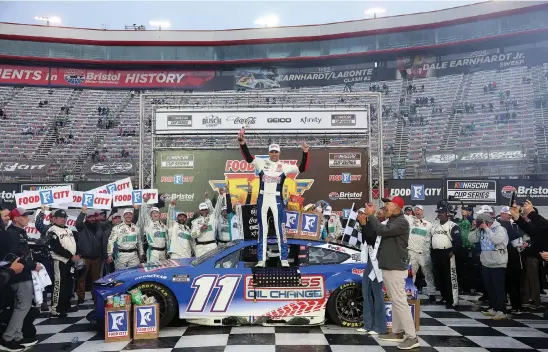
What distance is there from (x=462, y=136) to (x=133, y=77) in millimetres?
22108

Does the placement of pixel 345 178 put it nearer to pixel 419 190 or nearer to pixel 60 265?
pixel 419 190

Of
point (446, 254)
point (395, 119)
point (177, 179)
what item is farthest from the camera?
point (395, 119)

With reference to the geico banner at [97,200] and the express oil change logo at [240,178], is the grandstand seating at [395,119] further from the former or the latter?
the geico banner at [97,200]

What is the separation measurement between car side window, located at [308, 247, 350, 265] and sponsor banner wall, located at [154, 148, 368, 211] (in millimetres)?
5437

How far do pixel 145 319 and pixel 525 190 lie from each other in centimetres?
1087

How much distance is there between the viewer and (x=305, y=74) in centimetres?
3225

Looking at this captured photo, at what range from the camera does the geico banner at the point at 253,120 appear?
11.6m

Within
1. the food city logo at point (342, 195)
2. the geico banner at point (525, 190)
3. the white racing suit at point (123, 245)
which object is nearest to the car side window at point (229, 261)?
the white racing suit at point (123, 245)

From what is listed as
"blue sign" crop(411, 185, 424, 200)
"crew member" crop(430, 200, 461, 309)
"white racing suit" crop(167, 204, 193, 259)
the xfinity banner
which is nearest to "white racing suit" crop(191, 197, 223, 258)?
"white racing suit" crop(167, 204, 193, 259)

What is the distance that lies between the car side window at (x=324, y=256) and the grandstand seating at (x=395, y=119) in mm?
14660

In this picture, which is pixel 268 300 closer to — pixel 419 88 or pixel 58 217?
pixel 58 217

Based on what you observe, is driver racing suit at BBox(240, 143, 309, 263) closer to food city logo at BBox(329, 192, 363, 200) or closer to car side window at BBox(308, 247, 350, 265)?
car side window at BBox(308, 247, 350, 265)

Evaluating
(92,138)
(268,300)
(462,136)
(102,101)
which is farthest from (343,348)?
(102,101)

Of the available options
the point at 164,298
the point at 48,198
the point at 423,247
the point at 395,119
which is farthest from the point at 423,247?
the point at 395,119
